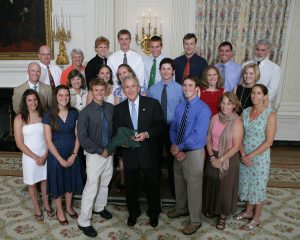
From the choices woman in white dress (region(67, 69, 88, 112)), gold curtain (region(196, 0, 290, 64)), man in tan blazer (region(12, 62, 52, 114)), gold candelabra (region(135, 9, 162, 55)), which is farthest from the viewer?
gold candelabra (region(135, 9, 162, 55))

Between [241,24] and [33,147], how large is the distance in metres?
4.41

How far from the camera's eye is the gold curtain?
18.2ft

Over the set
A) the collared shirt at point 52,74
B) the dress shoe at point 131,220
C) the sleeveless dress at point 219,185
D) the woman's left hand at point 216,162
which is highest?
the collared shirt at point 52,74

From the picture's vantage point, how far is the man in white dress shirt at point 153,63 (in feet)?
13.1

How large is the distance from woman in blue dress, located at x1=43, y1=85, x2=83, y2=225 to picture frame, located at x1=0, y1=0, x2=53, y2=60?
3245 millimetres

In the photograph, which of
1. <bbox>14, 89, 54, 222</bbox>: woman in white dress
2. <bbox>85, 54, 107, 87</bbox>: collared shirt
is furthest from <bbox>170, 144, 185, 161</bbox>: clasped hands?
<bbox>85, 54, 107, 87</bbox>: collared shirt

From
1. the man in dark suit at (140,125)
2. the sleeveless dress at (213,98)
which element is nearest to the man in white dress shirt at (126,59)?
the sleeveless dress at (213,98)

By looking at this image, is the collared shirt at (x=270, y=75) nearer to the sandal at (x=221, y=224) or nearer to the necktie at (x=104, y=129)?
the sandal at (x=221, y=224)

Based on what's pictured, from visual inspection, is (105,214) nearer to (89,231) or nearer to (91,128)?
(89,231)

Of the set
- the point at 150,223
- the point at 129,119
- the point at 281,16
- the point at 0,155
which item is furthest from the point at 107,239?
the point at 281,16

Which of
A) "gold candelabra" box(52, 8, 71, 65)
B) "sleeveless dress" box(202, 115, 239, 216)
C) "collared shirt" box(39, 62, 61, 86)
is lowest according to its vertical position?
"sleeveless dress" box(202, 115, 239, 216)

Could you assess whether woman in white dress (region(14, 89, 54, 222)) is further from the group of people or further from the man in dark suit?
the man in dark suit

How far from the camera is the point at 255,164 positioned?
317cm

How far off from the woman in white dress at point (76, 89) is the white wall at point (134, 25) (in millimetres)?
2366
